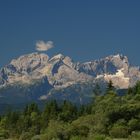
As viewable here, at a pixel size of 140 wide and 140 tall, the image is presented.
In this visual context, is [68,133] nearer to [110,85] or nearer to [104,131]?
[104,131]

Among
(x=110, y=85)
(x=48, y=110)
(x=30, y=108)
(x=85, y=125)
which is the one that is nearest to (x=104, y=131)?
(x=85, y=125)

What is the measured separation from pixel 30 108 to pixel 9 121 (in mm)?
13729

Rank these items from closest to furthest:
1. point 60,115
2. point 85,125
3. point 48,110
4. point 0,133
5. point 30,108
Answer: point 85,125 < point 0,133 < point 60,115 < point 48,110 < point 30,108

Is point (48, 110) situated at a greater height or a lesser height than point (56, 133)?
greater

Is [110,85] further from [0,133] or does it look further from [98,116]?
[98,116]

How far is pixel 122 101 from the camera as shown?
385ft

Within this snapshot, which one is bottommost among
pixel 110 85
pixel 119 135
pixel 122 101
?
pixel 119 135

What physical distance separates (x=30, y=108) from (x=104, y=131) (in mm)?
87119

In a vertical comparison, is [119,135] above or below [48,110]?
below

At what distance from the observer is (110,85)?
529 ft

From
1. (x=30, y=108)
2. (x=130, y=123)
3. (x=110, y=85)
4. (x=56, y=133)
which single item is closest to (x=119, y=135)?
(x=130, y=123)

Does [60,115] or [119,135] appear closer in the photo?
[119,135]

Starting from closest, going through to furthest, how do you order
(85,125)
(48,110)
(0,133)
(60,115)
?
1. (85,125)
2. (0,133)
3. (60,115)
4. (48,110)

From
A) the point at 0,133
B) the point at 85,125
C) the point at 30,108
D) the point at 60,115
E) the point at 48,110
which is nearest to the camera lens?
the point at 85,125
